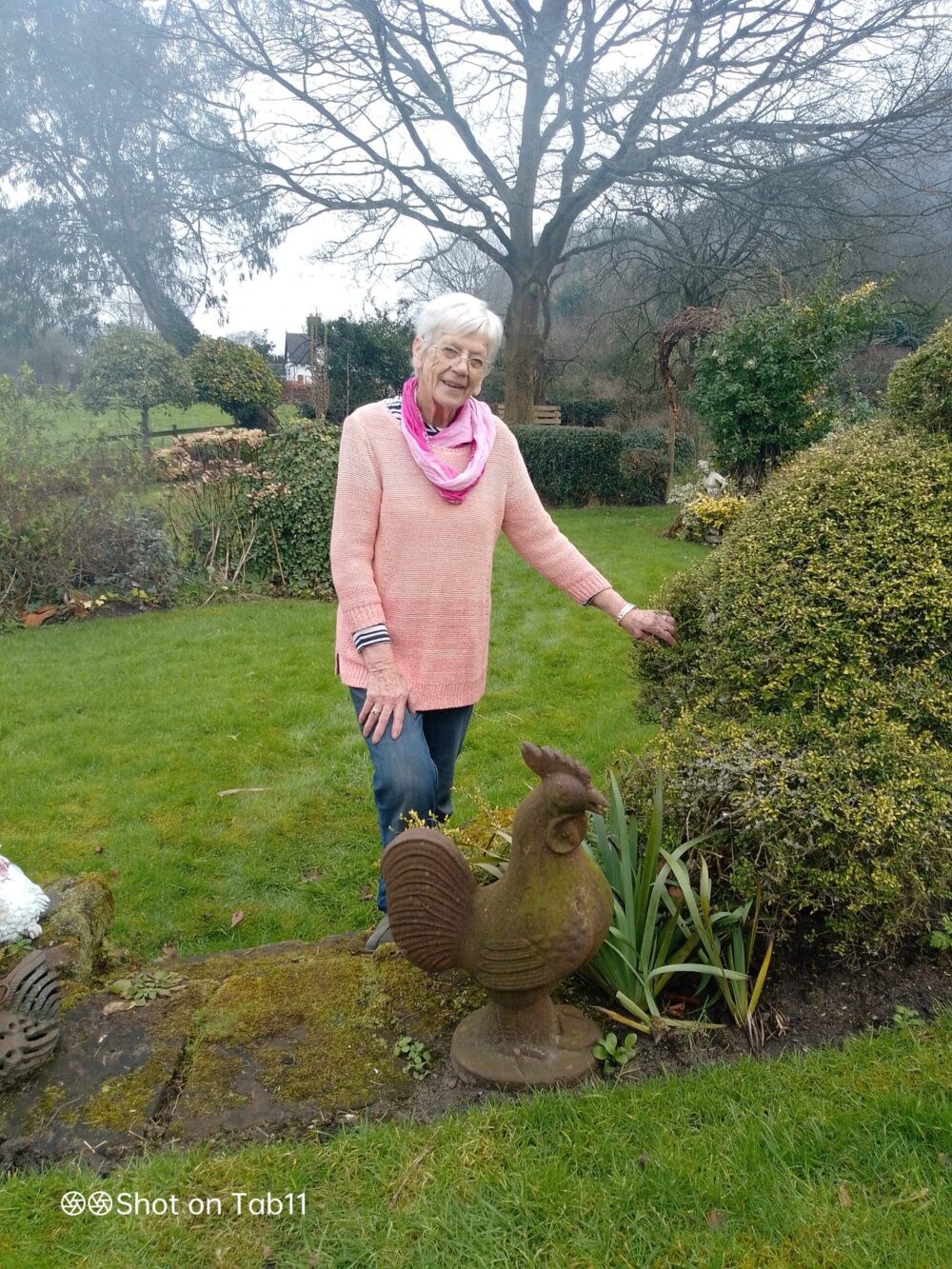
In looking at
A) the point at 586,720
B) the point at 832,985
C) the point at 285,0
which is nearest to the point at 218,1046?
the point at 832,985

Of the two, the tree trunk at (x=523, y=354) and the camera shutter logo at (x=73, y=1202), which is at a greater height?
the tree trunk at (x=523, y=354)

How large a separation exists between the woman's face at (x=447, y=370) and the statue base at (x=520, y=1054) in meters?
1.60

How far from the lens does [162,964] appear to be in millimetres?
2520

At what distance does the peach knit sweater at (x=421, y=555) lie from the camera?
7.16 feet

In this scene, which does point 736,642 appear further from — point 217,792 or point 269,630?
point 269,630

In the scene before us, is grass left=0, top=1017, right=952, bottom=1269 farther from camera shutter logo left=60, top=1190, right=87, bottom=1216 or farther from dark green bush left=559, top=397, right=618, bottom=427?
dark green bush left=559, top=397, right=618, bottom=427

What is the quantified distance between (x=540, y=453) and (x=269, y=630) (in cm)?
900

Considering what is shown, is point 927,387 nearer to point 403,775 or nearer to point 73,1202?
point 403,775

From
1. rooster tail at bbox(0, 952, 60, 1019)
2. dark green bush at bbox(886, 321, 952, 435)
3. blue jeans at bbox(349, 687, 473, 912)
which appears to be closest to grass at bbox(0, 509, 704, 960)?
blue jeans at bbox(349, 687, 473, 912)

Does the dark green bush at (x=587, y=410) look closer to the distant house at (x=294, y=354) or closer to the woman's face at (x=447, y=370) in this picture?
the distant house at (x=294, y=354)

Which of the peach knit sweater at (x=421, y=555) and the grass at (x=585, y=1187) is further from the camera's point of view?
→ the peach knit sweater at (x=421, y=555)

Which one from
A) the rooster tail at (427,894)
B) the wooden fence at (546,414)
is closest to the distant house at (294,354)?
the wooden fence at (546,414)

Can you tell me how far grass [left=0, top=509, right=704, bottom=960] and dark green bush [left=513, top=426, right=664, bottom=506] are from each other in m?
7.70

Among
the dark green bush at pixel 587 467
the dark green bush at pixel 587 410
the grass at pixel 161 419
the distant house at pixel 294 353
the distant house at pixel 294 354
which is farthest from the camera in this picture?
the distant house at pixel 294 353
